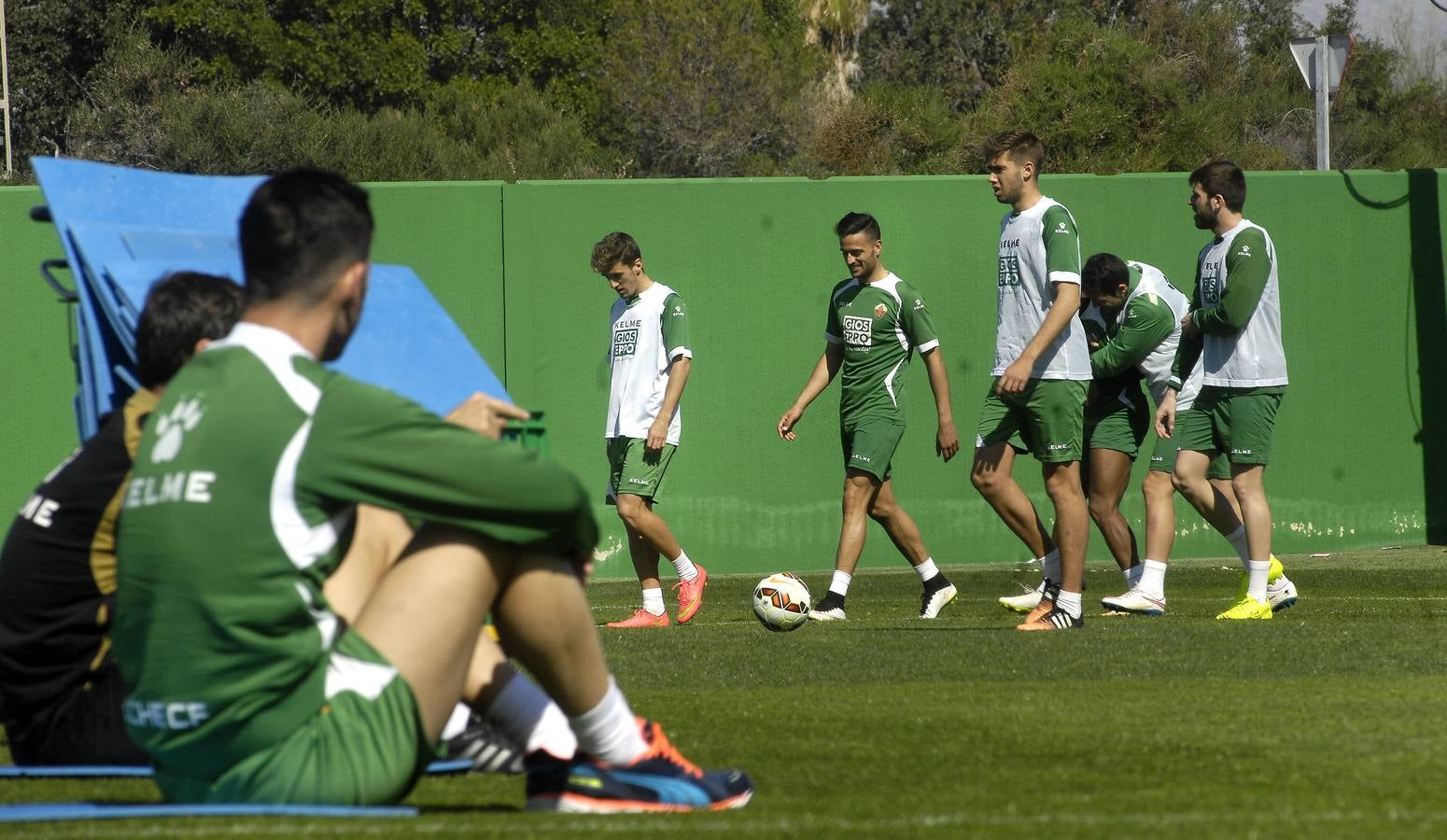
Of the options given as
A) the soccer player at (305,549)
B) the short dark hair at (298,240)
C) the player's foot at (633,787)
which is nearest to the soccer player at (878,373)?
the player's foot at (633,787)

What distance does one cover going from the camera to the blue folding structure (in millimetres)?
4949

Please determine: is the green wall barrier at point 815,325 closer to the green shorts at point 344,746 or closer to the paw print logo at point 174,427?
the green shorts at point 344,746

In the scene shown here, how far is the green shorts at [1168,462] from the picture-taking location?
9.52 m

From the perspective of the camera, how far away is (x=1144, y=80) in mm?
30359

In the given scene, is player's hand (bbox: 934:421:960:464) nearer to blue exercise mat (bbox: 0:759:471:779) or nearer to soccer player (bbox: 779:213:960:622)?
soccer player (bbox: 779:213:960:622)

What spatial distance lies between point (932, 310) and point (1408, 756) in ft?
29.4

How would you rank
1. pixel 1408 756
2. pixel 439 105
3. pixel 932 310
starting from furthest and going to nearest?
1. pixel 439 105
2. pixel 932 310
3. pixel 1408 756

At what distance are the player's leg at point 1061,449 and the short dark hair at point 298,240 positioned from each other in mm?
5519

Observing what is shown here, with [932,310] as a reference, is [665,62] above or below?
above

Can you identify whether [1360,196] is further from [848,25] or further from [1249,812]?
[848,25]

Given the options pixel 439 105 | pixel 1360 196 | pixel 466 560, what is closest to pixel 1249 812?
pixel 466 560

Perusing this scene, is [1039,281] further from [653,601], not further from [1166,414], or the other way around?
[653,601]

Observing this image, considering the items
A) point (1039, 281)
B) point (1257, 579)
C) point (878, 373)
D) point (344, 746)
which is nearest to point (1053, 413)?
point (1039, 281)

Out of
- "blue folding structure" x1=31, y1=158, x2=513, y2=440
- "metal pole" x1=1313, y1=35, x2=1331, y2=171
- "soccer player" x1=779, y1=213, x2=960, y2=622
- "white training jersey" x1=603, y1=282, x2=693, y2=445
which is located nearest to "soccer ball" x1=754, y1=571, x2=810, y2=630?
"soccer player" x1=779, y1=213, x2=960, y2=622
